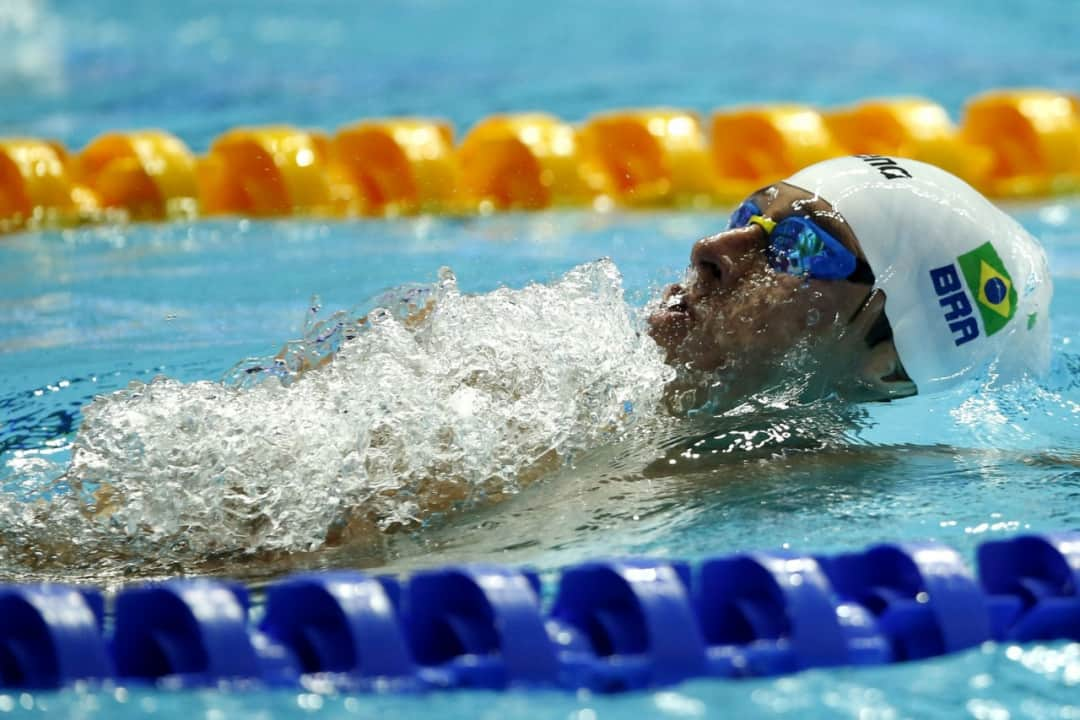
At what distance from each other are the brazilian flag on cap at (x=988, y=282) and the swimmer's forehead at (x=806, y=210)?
192 millimetres

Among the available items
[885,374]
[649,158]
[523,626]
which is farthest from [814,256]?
[649,158]

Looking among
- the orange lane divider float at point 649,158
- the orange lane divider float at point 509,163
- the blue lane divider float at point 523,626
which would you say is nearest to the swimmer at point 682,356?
the blue lane divider float at point 523,626

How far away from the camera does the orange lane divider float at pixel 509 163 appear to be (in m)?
5.89

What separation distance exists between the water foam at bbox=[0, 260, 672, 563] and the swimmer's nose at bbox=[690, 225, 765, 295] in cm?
16

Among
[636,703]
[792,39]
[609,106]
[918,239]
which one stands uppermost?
[792,39]

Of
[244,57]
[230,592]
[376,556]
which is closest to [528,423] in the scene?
[376,556]

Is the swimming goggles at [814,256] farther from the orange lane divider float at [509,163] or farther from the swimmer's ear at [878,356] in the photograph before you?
the orange lane divider float at [509,163]

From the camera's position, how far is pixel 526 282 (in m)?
3.97

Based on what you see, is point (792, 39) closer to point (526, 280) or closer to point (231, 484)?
point (526, 280)

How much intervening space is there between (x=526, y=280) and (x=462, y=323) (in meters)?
1.54

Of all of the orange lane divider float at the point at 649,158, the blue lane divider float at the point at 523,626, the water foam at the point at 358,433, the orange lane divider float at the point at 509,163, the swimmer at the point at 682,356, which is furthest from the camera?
the orange lane divider float at the point at 649,158

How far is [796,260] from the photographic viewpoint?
2475 millimetres

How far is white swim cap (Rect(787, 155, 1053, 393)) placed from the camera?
2469 millimetres

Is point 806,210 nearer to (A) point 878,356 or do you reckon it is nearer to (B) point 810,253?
(B) point 810,253
